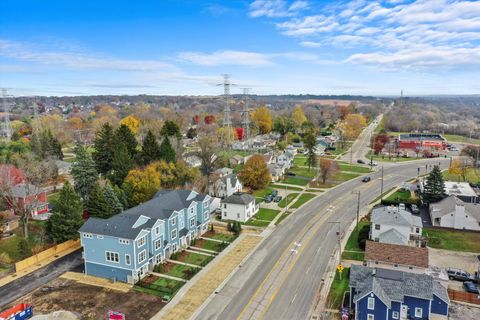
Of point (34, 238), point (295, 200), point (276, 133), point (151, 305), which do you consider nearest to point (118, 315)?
point (151, 305)

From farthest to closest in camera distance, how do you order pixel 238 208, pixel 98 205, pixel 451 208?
1. pixel 238 208
2. pixel 451 208
3. pixel 98 205

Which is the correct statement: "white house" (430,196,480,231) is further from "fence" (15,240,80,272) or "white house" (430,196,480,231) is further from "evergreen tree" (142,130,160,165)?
"fence" (15,240,80,272)

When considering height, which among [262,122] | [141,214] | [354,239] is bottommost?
[354,239]

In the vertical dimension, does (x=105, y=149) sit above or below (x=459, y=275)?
above

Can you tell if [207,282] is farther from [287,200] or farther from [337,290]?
[287,200]

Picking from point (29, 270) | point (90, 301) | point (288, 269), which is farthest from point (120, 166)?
point (288, 269)

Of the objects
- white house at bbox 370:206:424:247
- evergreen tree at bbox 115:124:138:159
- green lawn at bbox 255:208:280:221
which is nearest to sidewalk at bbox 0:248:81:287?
green lawn at bbox 255:208:280:221

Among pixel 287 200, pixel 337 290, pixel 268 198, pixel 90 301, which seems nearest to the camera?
pixel 90 301
